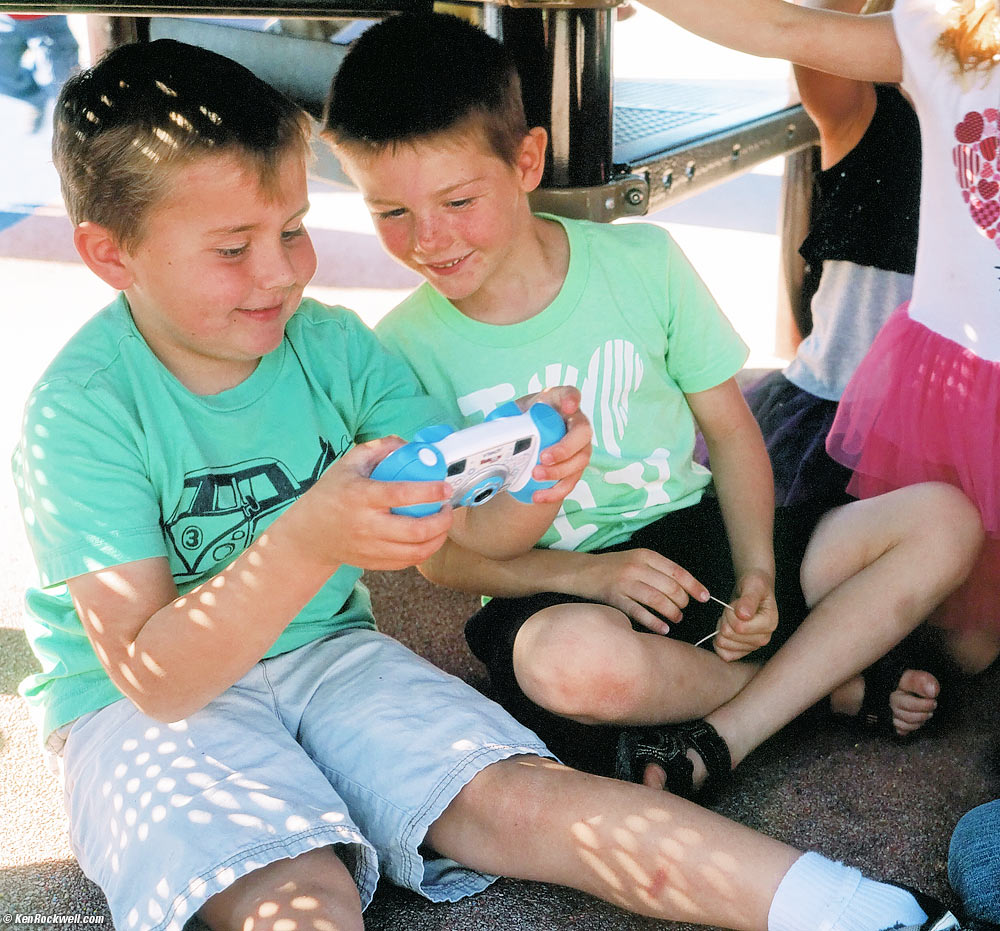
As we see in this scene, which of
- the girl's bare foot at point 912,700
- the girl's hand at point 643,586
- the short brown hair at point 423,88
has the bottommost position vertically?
the girl's bare foot at point 912,700

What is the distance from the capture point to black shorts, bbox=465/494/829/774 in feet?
3.93

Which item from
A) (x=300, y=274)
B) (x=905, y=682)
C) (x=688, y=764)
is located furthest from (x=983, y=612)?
(x=300, y=274)

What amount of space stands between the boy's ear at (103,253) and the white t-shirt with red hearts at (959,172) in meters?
0.92

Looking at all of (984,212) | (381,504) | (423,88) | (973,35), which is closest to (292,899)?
(381,504)

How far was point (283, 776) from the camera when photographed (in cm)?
100

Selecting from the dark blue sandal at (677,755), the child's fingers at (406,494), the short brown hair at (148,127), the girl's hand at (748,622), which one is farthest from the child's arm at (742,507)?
the short brown hair at (148,127)

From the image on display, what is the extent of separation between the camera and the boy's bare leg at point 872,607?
1199 millimetres

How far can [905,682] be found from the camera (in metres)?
1.24

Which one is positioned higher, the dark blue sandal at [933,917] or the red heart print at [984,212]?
the red heart print at [984,212]

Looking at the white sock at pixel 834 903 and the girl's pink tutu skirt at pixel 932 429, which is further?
the girl's pink tutu skirt at pixel 932 429

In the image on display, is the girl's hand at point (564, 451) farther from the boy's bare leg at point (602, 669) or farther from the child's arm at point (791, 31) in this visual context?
the child's arm at point (791, 31)

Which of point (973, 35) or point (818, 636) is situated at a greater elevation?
point (973, 35)

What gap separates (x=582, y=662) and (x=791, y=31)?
2.51 feet

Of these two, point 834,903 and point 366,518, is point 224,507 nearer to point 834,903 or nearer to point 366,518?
point 366,518
